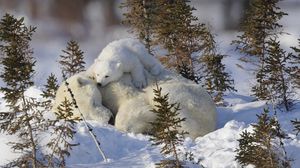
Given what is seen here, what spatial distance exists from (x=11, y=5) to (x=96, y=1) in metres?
2.86

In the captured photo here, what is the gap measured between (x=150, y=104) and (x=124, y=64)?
130 centimetres

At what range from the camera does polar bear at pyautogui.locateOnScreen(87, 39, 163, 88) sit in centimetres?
1459

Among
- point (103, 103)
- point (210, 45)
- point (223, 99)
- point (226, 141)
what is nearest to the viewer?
point (226, 141)

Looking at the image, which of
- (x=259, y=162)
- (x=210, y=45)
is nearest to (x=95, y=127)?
(x=259, y=162)

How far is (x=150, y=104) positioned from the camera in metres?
14.1

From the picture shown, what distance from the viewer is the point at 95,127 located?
1329 centimetres

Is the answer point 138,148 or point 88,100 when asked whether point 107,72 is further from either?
point 138,148

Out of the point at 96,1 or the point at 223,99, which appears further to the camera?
the point at 223,99

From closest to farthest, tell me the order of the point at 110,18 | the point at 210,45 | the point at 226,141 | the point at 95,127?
the point at 226,141
the point at 95,127
the point at 110,18
the point at 210,45

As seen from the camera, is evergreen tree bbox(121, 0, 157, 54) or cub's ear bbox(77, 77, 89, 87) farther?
evergreen tree bbox(121, 0, 157, 54)

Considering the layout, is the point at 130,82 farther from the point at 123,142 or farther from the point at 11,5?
the point at 11,5

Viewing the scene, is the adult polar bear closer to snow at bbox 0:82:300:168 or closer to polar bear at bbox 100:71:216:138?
polar bear at bbox 100:71:216:138

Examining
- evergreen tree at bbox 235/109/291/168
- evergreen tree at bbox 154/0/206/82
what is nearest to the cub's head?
evergreen tree at bbox 235/109/291/168

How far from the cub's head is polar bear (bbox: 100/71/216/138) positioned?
20cm
